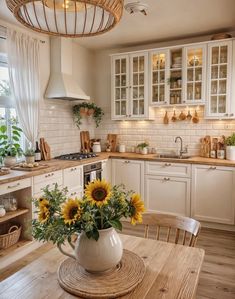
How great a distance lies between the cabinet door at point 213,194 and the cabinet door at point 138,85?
1.29 meters

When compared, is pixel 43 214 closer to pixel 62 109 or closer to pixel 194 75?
pixel 62 109

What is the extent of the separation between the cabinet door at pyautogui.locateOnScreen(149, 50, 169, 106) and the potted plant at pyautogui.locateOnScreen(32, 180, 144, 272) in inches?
126

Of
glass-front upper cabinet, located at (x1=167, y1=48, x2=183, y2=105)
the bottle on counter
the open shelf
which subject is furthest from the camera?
glass-front upper cabinet, located at (x1=167, y1=48, x2=183, y2=105)

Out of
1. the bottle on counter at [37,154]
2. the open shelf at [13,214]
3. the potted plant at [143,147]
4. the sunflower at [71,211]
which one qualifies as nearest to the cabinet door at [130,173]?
the potted plant at [143,147]

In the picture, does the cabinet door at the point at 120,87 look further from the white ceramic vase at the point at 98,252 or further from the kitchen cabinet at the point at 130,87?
the white ceramic vase at the point at 98,252

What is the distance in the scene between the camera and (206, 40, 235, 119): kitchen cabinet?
3.73 m

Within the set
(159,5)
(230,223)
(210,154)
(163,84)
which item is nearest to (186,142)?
(210,154)

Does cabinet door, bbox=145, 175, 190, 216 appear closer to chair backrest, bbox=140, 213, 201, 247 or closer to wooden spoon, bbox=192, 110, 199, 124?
wooden spoon, bbox=192, 110, 199, 124

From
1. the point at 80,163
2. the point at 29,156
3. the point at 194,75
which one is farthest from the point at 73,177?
the point at 194,75

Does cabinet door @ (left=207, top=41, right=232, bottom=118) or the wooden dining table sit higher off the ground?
cabinet door @ (left=207, top=41, right=232, bottom=118)

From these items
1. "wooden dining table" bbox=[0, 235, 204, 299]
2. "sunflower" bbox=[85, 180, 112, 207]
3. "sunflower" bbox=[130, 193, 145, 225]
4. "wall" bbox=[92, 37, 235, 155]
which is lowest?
"wooden dining table" bbox=[0, 235, 204, 299]

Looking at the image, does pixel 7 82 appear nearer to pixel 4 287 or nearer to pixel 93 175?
pixel 93 175

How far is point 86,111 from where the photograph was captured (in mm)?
4484

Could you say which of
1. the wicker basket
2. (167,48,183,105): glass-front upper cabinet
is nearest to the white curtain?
the wicker basket
